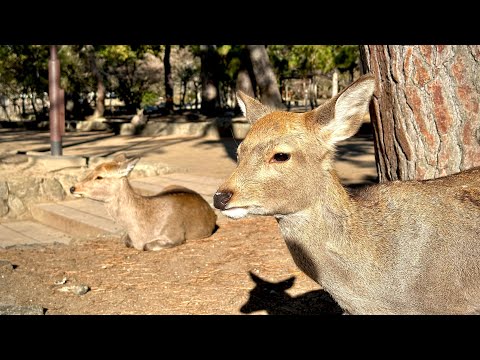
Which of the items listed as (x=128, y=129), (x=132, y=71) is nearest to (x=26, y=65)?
(x=132, y=71)

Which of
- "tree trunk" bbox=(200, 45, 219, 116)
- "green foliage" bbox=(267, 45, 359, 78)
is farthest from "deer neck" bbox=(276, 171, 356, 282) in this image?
"green foliage" bbox=(267, 45, 359, 78)

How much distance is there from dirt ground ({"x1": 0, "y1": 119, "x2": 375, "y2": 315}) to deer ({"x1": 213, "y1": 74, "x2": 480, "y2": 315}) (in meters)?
2.11

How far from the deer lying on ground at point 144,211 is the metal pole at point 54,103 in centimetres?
563

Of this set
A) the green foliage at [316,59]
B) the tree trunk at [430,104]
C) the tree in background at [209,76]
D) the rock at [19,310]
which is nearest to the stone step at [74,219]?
the rock at [19,310]

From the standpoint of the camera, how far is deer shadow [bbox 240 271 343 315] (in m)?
5.72

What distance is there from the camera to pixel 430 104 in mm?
5598

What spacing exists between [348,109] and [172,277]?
4.00m

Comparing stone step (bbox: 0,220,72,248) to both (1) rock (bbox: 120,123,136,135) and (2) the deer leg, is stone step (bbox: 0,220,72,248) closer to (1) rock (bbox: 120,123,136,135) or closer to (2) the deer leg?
(2) the deer leg

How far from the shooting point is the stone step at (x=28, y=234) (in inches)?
384

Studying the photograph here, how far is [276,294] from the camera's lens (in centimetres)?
620

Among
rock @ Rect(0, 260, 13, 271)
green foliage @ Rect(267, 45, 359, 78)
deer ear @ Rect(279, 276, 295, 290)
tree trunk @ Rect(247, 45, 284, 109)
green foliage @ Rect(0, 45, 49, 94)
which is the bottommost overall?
rock @ Rect(0, 260, 13, 271)
